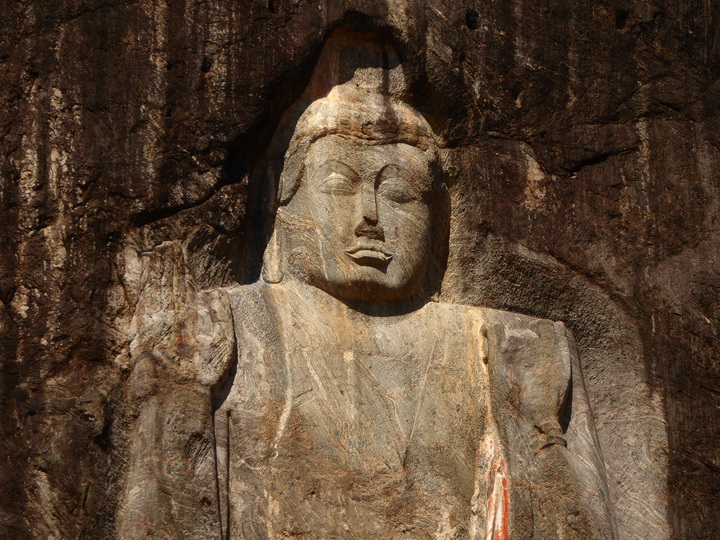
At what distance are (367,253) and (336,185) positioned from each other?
0.36 metres

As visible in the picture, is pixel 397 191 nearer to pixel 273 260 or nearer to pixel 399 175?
pixel 399 175

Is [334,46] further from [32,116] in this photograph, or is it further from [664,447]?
[664,447]

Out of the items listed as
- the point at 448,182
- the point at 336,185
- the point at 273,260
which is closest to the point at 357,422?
the point at 273,260

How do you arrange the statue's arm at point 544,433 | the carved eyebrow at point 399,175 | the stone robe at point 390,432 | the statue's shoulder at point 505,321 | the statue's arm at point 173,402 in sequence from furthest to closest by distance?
the statue's shoulder at point 505,321 < the carved eyebrow at point 399,175 < the statue's arm at point 544,433 < the stone robe at point 390,432 < the statue's arm at point 173,402

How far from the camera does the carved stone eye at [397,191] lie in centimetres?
774

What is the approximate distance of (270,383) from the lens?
7340 millimetres

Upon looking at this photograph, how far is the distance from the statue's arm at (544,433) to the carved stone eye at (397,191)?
749 mm

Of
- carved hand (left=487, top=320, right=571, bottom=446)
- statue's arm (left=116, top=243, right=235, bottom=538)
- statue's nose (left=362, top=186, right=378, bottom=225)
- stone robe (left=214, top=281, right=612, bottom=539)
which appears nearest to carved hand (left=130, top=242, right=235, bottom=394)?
statue's arm (left=116, top=243, right=235, bottom=538)

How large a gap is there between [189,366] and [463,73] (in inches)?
85.0

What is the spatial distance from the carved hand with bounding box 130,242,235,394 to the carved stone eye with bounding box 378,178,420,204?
37.7 inches

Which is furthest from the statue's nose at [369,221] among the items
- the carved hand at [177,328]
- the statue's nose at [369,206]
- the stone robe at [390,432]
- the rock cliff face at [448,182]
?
the carved hand at [177,328]

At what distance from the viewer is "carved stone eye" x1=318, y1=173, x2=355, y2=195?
767 centimetres

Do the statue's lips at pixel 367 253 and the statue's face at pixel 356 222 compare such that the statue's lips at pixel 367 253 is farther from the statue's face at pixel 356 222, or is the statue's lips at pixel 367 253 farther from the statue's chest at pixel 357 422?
the statue's chest at pixel 357 422

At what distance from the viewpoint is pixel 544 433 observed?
7586 millimetres
